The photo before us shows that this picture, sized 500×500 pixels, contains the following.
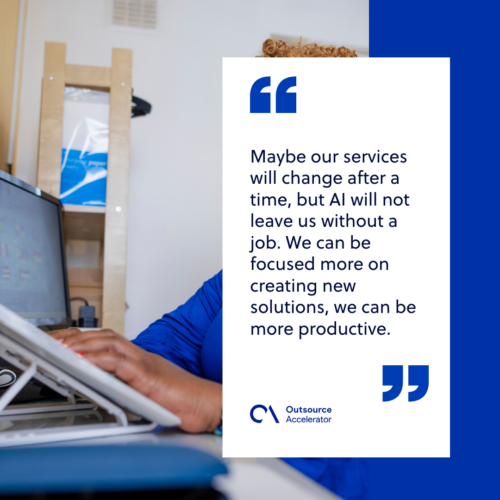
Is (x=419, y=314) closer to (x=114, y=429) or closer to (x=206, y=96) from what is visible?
(x=114, y=429)

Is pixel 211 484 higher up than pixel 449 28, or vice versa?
pixel 449 28

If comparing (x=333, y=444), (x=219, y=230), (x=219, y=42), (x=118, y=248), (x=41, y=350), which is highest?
(x=219, y=42)

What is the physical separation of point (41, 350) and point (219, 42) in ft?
7.55

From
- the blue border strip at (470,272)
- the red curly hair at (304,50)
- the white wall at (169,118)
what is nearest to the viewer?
the blue border strip at (470,272)

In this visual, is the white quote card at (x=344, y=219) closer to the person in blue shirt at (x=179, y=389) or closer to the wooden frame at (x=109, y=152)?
the person in blue shirt at (x=179, y=389)

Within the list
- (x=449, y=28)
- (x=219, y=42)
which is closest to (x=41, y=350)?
(x=449, y=28)

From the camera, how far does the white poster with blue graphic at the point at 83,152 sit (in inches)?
59.8

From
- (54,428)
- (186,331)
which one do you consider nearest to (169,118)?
(186,331)

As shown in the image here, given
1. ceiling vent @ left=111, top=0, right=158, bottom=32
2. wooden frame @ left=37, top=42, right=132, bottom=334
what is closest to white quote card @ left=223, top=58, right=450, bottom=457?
wooden frame @ left=37, top=42, right=132, bottom=334

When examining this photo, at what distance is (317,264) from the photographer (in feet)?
2.11

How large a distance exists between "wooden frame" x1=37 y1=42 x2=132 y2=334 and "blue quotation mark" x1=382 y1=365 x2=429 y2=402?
3.45 feet

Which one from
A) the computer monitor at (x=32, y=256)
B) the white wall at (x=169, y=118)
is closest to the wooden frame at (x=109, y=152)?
the computer monitor at (x=32, y=256)

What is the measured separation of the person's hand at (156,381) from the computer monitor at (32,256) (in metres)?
0.62

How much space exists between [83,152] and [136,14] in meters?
1.13
